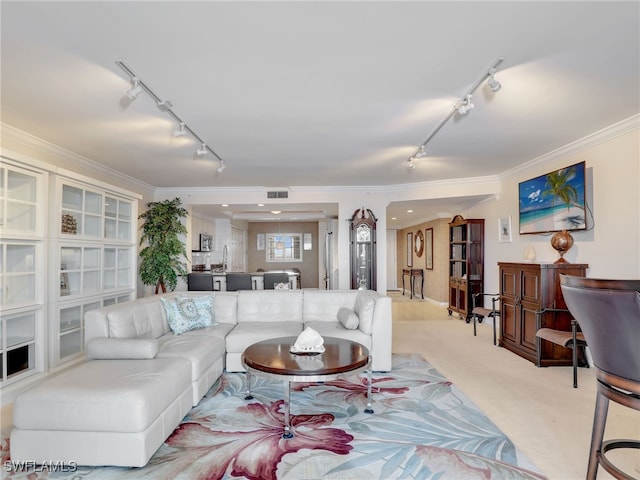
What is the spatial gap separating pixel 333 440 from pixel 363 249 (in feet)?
15.2

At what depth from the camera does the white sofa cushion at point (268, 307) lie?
14.6 ft

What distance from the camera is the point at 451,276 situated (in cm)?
773

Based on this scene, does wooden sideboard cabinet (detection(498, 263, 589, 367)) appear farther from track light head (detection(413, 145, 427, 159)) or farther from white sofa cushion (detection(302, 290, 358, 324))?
white sofa cushion (detection(302, 290, 358, 324))

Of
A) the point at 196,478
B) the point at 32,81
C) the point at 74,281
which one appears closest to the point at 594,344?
the point at 196,478

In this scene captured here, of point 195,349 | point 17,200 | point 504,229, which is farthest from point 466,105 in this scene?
point 17,200

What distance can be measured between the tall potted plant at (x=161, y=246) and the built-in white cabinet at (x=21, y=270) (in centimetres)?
243

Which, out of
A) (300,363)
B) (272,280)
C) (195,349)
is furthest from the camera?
(272,280)

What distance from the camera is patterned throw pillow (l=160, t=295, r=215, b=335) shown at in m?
3.79

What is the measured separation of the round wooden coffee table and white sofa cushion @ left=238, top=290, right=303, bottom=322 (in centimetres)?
113

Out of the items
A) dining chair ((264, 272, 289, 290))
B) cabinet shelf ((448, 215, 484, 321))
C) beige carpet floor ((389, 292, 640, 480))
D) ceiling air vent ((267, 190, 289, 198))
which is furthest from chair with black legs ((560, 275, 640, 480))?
ceiling air vent ((267, 190, 289, 198))

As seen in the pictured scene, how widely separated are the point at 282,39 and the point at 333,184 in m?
4.56

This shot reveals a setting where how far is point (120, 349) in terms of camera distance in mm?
2855

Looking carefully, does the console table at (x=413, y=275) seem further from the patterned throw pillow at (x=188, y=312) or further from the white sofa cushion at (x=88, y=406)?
the white sofa cushion at (x=88, y=406)

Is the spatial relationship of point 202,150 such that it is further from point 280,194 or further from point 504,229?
point 504,229
